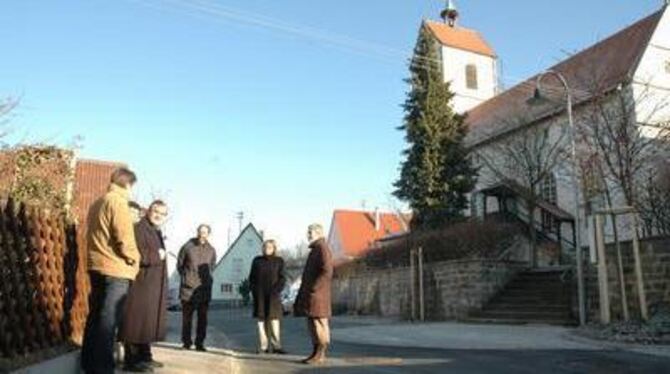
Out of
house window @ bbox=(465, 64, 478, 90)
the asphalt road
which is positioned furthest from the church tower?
the asphalt road

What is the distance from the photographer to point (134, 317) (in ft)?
29.3

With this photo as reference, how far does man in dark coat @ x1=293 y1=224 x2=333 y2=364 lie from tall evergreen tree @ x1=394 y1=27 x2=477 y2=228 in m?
24.5

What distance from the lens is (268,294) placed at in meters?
12.9

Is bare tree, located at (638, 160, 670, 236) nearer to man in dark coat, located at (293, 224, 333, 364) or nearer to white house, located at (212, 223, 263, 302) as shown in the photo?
man in dark coat, located at (293, 224, 333, 364)

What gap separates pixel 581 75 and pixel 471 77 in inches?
972

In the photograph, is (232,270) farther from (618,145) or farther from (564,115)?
(618,145)

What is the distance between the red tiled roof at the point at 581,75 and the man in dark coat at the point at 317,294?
25.8m

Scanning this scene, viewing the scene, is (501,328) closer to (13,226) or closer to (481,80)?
(13,226)

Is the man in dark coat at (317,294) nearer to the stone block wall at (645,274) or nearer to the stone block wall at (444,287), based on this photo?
the stone block wall at (645,274)

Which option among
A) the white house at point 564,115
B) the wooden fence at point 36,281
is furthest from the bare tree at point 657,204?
the wooden fence at point 36,281

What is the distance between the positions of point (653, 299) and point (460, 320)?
706 centimetres

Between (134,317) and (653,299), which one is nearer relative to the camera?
(134,317)

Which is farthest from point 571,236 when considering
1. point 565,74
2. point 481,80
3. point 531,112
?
point 481,80

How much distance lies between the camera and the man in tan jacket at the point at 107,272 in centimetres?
745
